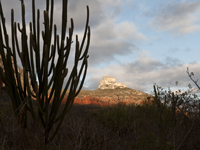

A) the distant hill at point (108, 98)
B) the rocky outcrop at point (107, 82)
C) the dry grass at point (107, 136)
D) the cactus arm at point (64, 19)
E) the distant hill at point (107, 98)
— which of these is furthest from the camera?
the rocky outcrop at point (107, 82)

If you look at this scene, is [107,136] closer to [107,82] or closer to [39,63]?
[39,63]

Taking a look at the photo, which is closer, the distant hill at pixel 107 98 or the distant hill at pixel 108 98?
the distant hill at pixel 108 98

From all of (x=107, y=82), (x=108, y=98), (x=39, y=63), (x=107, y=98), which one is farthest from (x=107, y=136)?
(x=107, y=82)

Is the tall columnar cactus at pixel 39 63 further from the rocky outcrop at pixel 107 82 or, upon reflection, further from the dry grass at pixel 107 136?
the rocky outcrop at pixel 107 82

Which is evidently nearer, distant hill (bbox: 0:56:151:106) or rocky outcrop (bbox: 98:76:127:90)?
distant hill (bbox: 0:56:151:106)

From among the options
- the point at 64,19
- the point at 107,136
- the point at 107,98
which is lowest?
the point at 107,136

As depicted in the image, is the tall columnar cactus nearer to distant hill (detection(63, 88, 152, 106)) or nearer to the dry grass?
the dry grass

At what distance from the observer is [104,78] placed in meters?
81.5

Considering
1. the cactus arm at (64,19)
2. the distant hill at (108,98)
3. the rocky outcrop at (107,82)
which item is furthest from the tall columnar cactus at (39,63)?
the rocky outcrop at (107,82)

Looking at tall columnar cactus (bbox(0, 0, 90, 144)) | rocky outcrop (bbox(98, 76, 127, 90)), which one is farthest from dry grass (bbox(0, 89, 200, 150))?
rocky outcrop (bbox(98, 76, 127, 90))

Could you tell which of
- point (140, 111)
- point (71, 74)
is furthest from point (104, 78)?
point (71, 74)

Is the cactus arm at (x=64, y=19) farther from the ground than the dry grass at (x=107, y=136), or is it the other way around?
the cactus arm at (x=64, y=19)

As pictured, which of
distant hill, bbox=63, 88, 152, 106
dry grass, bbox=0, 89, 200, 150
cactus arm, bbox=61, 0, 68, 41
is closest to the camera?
dry grass, bbox=0, 89, 200, 150

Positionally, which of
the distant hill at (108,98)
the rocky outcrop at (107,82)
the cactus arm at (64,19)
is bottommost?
the distant hill at (108,98)
